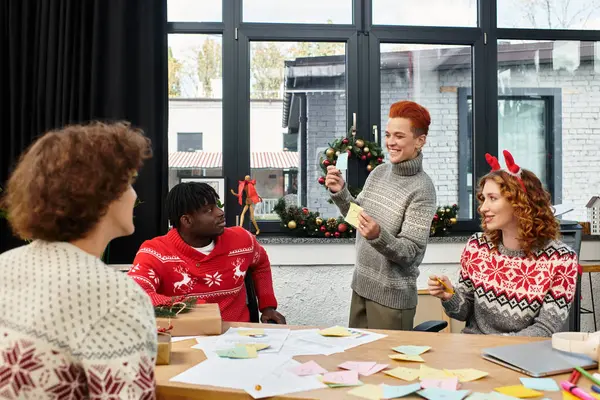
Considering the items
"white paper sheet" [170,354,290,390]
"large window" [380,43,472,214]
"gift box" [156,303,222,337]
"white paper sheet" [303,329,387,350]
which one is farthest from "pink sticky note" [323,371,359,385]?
"large window" [380,43,472,214]

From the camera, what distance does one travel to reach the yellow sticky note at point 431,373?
63.8 inches

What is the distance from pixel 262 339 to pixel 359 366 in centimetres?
39

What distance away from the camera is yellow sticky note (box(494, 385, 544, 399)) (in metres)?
1.49

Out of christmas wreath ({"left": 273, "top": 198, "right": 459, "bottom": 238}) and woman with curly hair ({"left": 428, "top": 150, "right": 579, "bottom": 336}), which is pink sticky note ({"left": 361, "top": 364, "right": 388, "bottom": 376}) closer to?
woman with curly hair ({"left": 428, "top": 150, "right": 579, "bottom": 336})

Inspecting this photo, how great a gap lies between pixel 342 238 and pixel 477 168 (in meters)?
0.98

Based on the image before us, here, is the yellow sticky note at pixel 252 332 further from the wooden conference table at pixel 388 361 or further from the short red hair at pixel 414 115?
the short red hair at pixel 414 115

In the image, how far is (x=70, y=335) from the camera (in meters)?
1.07

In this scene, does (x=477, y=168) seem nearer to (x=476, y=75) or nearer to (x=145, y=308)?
(x=476, y=75)

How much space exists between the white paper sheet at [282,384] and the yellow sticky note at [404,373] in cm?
19

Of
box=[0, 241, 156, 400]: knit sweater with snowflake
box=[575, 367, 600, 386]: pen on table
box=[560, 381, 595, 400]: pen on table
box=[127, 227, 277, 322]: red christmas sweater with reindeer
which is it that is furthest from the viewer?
box=[127, 227, 277, 322]: red christmas sweater with reindeer

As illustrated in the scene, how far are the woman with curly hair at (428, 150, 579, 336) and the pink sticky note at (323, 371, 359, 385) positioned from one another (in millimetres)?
665

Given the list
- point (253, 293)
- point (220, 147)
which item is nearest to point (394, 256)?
point (253, 293)

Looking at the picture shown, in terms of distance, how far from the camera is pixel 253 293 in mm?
2662

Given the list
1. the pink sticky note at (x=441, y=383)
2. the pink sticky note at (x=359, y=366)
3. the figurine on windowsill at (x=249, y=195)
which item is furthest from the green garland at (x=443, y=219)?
the pink sticky note at (x=441, y=383)
